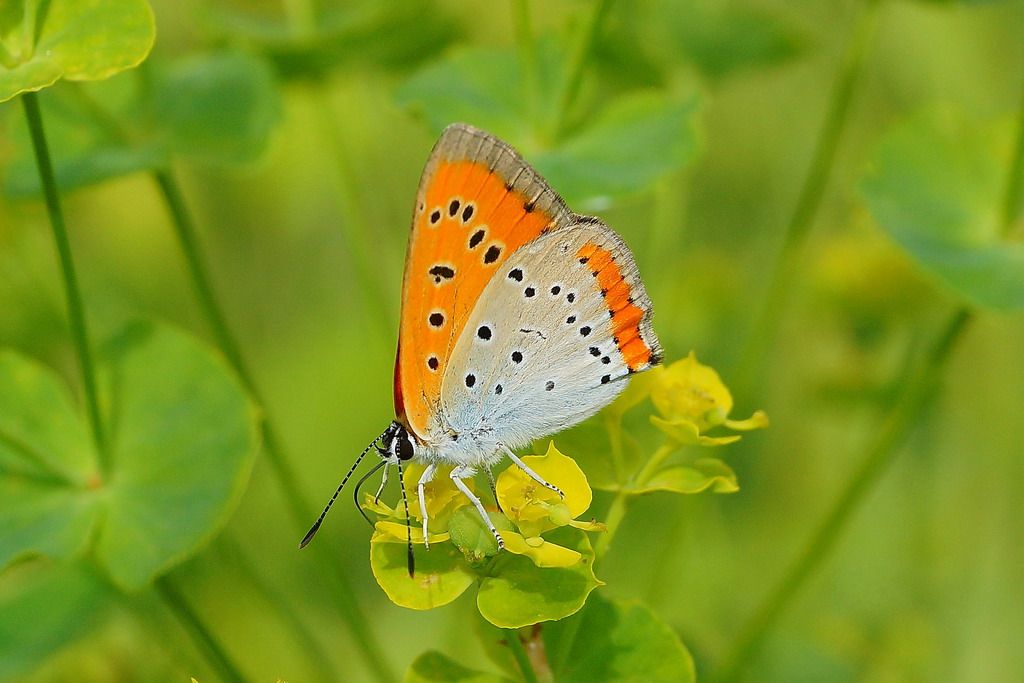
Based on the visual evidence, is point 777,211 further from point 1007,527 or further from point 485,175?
point 485,175

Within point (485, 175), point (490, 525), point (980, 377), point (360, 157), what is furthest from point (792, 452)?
point (490, 525)

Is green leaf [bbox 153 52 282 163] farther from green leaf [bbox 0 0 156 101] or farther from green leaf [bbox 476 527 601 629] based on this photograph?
green leaf [bbox 476 527 601 629]

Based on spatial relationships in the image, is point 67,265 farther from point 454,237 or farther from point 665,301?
point 665,301

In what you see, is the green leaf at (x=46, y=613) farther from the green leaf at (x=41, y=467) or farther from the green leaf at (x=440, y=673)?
the green leaf at (x=440, y=673)

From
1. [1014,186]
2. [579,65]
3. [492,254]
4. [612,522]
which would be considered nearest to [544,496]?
[612,522]

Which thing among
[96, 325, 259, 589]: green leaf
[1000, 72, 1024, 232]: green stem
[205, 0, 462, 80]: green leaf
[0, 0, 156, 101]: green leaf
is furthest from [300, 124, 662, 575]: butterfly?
[205, 0, 462, 80]: green leaf

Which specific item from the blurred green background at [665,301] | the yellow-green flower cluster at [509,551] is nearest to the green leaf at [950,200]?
the blurred green background at [665,301]

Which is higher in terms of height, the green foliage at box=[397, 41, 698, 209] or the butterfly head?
the green foliage at box=[397, 41, 698, 209]
